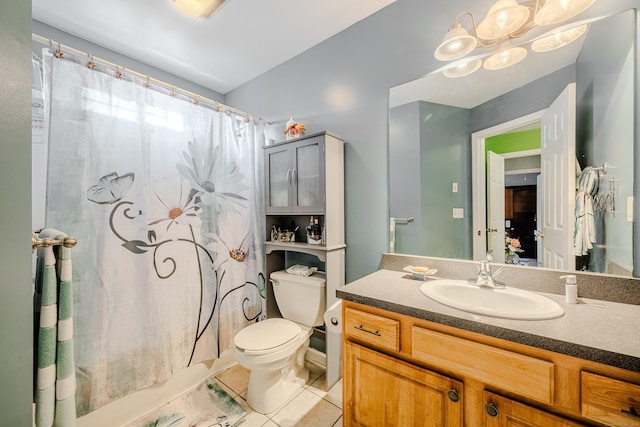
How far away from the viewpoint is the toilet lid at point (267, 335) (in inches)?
59.6

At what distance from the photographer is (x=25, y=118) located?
599 millimetres

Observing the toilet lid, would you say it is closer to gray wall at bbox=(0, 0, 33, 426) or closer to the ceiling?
gray wall at bbox=(0, 0, 33, 426)

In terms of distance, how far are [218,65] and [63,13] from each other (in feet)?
3.26

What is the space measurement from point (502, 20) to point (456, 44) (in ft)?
0.66

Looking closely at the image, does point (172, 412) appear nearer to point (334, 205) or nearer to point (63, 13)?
point (334, 205)

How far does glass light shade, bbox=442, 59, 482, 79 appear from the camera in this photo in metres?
1.37

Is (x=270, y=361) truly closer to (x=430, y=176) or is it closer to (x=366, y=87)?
(x=430, y=176)

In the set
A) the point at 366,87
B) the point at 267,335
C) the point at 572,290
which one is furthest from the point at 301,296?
the point at 366,87

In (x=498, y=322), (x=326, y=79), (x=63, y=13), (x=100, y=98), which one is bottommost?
(x=498, y=322)

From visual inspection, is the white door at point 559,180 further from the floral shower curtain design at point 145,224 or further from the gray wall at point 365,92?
the floral shower curtain design at point 145,224

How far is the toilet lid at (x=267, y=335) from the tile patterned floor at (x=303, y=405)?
424 mm

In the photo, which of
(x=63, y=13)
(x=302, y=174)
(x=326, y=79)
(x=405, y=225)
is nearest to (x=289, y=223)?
(x=302, y=174)

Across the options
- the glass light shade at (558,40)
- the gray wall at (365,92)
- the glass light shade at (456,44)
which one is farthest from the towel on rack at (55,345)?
the glass light shade at (558,40)

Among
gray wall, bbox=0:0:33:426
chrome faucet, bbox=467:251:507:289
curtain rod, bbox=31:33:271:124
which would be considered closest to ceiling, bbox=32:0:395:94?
curtain rod, bbox=31:33:271:124
